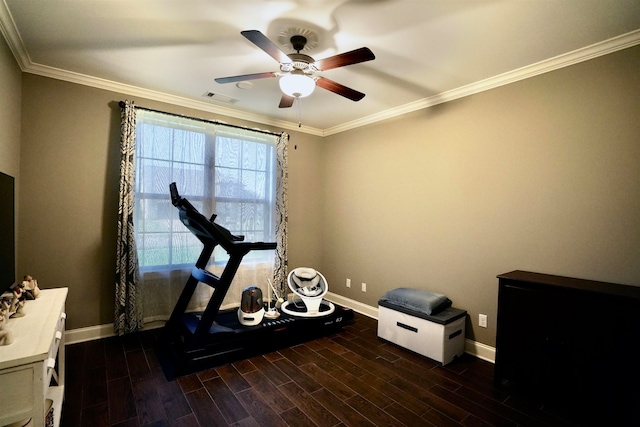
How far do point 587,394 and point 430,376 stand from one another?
995 millimetres

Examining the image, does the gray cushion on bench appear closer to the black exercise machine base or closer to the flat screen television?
the black exercise machine base

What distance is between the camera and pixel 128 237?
296 cm

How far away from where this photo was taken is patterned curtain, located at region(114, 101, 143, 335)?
9.61 ft

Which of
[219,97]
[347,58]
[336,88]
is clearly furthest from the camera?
[219,97]

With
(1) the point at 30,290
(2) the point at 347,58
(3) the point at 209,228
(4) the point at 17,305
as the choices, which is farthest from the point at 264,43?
(1) the point at 30,290

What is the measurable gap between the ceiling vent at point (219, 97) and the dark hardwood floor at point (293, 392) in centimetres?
267

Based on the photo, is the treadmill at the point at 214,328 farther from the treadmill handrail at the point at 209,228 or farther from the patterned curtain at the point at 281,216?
the patterned curtain at the point at 281,216

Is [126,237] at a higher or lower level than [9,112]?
lower

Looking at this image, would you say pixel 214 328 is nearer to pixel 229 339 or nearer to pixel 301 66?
pixel 229 339

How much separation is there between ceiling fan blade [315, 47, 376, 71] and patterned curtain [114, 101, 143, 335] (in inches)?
84.7

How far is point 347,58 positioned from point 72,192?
284cm

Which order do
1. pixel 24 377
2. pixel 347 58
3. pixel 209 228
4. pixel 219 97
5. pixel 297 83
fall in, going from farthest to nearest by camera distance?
pixel 219 97, pixel 209 228, pixel 297 83, pixel 347 58, pixel 24 377

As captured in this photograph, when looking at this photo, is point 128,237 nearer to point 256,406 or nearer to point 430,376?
point 256,406

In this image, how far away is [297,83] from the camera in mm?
2074
